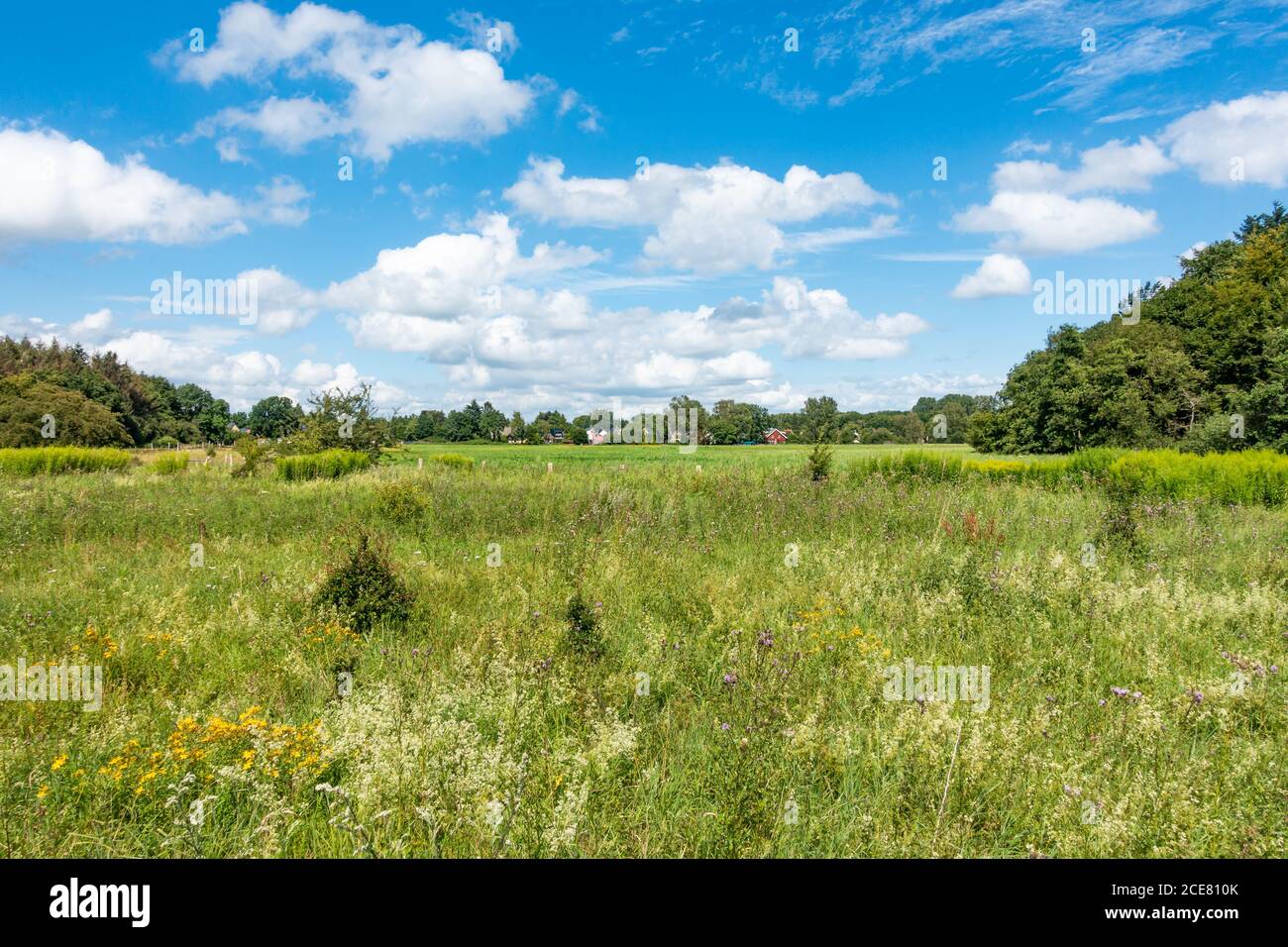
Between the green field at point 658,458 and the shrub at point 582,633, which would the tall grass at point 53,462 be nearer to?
the green field at point 658,458

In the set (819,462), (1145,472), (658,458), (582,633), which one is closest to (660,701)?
(582,633)

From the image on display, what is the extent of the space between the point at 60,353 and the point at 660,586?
9591 cm

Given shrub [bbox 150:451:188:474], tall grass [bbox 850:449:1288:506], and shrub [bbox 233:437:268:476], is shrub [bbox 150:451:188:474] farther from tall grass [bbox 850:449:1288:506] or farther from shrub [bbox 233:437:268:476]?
tall grass [bbox 850:449:1288:506]

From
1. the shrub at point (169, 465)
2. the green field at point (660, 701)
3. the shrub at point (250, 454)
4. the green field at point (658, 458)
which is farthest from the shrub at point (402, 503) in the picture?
the shrub at point (169, 465)

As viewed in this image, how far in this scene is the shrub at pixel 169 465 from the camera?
20111 mm

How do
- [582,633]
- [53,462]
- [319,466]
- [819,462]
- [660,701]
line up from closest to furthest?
[660,701] < [582,633] < [819,462] < [319,466] < [53,462]

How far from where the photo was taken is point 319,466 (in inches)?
768

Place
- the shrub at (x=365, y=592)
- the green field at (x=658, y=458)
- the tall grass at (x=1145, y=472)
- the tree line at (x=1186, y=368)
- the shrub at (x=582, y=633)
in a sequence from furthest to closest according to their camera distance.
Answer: the tree line at (x=1186, y=368) < the green field at (x=658, y=458) < the tall grass at (x=1145, y=472) < the shrub at (x=365, y=592) < the shrub at (x=582, y=633)

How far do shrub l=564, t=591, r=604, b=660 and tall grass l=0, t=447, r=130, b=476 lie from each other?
2229 cm

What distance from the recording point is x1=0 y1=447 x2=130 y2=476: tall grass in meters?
19.4

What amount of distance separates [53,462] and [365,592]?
21473mm

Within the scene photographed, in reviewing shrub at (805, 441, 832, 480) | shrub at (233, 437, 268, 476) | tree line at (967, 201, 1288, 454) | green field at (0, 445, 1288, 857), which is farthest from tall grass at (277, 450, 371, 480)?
tree line at (967, 201, 1288, 454)

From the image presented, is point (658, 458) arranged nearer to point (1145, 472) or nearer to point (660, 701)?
point (1145, 472)

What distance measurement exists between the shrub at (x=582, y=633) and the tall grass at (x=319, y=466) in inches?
638
